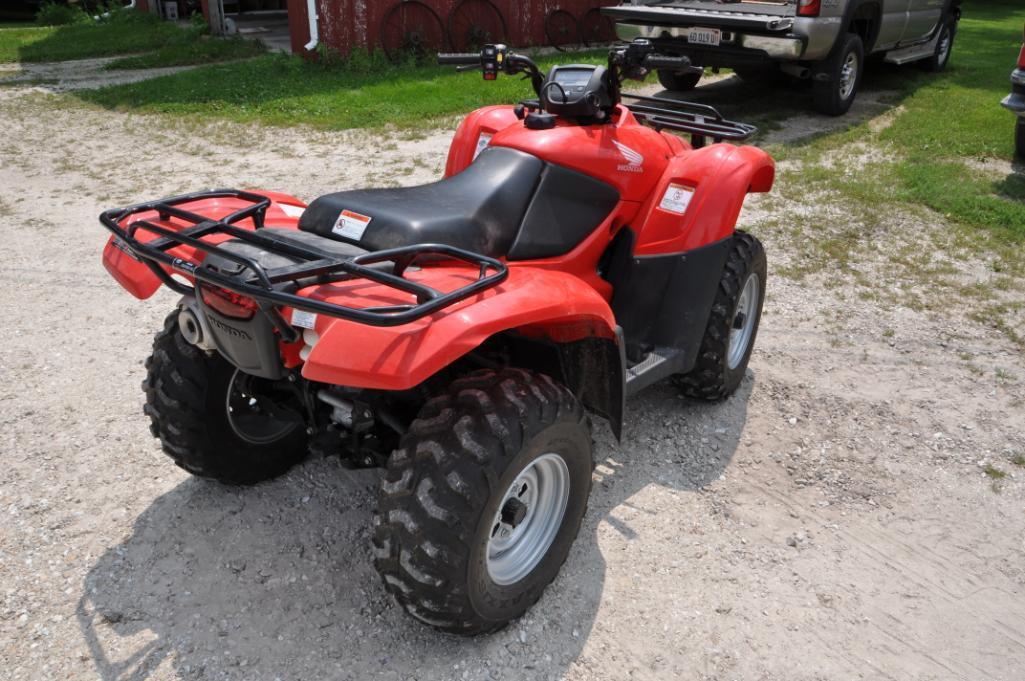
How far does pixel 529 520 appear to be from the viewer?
2879 mm

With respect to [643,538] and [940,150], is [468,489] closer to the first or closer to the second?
[643,538]

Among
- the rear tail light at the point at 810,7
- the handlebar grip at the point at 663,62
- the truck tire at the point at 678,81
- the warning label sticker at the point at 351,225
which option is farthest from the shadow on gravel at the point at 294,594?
the truck tire at the point at 678,81

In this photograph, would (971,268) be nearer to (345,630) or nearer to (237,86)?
(345,630)

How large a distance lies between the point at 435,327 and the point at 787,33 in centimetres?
737

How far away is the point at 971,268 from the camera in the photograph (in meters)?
5.72

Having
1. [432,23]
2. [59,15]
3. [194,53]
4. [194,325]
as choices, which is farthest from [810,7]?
[59,15]

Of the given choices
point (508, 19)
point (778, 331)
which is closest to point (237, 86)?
point (508, 19)

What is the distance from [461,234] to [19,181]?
6.58 metres

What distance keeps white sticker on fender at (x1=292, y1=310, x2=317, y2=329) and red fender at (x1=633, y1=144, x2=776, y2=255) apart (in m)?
1.68

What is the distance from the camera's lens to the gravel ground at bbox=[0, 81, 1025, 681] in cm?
271

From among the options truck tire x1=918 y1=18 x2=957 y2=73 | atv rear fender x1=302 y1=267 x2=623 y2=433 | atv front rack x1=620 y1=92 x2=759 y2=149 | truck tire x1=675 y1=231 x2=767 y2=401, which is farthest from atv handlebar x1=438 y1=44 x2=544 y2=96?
truck tire x1=918 y1=18 x2=957 y2=73

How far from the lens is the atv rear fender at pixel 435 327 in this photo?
2.10m

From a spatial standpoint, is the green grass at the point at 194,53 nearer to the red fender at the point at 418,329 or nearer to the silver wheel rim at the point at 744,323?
the silver wheel rim at the point at 744,323

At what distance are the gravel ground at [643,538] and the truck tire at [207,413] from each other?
0.65 ft
